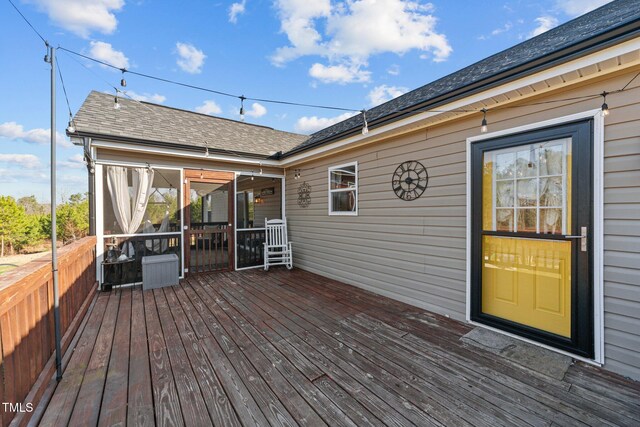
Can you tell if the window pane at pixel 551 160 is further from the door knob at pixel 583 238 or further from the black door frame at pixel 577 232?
the door knob at pixel 583 238

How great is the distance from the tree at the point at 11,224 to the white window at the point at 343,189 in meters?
9.53

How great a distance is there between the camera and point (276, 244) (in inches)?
238

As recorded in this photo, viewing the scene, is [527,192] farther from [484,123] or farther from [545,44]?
[545,44]

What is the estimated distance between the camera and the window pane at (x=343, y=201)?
15.6 ft

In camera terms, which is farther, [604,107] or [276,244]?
[276,244]

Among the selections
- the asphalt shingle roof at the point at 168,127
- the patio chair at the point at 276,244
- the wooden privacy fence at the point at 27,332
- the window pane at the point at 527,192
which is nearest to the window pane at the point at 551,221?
the window pane at the point at 527,192

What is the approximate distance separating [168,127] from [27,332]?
16.1ft

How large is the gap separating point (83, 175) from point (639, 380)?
7374 mm

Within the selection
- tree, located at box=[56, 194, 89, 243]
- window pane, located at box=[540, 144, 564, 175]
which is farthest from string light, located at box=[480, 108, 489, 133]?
tree, located at box=[56, 194, 89, 243]

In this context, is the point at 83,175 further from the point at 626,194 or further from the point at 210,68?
the point at 626,194

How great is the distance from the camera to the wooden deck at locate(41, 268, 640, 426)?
1.68 meters

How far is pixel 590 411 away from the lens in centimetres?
170

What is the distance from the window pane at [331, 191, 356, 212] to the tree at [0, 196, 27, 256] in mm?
9567

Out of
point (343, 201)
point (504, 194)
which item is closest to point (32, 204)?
point (343, 201)
